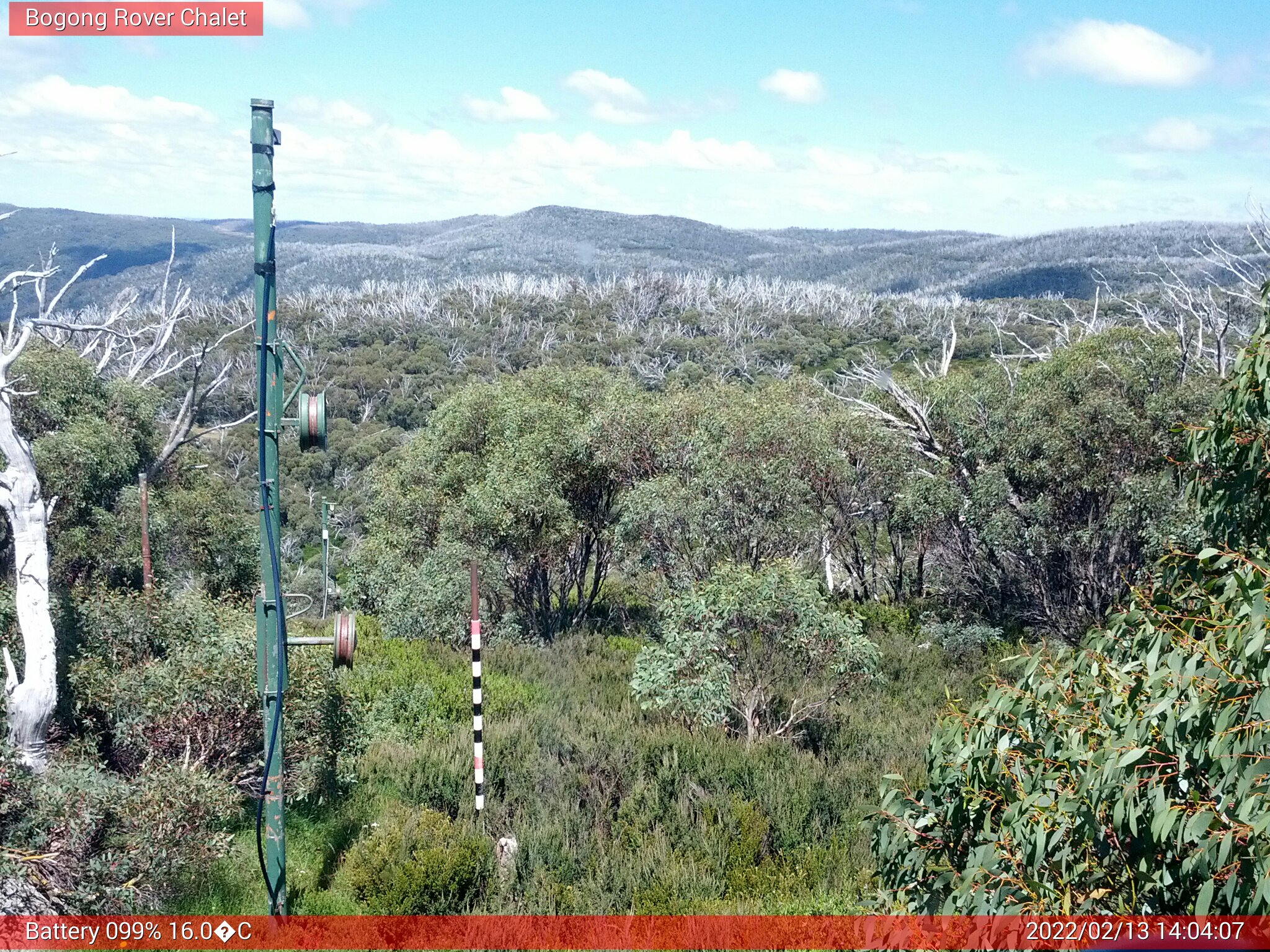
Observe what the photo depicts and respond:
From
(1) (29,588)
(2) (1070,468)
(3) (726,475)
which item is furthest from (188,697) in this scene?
(2) (1070,468)

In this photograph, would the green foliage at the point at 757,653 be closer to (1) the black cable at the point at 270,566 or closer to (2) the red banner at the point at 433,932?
(2) the red banner at the point at 433,932

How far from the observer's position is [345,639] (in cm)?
558

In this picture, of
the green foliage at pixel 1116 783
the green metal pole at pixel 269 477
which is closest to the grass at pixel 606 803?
the green metal pole at pixel 269 477

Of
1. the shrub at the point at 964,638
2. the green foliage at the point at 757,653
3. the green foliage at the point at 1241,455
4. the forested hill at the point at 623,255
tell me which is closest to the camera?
the green foliage at the point at 1241,455

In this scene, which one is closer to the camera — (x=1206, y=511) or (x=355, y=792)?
(x=1206, y=511)

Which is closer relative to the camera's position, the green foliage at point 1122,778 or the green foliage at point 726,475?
the green foliage at point 1122,778

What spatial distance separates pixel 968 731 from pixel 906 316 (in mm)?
77761

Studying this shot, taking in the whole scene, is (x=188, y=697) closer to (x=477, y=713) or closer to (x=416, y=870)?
(x=477, y=713)

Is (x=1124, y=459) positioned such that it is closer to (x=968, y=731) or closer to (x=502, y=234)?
(x=968, y=731)

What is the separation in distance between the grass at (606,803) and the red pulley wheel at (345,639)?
1955 mm

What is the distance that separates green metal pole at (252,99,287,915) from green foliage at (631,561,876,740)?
16.2 ft

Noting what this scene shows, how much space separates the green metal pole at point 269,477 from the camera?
210 inches

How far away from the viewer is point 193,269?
455 ft

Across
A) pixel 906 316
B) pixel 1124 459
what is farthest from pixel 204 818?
pixel 906 316
